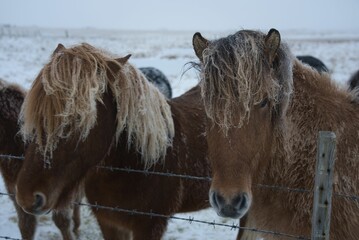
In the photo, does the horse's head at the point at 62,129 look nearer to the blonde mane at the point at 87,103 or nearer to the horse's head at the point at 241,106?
the blonde mane at the point at 87,103

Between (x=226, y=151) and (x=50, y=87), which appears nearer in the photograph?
(x=226, y=151)

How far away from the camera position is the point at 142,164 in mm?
3193

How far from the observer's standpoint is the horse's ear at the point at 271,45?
7.48 feet

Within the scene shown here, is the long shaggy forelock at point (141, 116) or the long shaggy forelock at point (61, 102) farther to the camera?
the long shaggy forelock at point (141, 116)

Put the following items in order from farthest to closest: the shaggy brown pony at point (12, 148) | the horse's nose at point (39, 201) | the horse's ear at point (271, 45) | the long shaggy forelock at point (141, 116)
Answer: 1. the shaggy brown pony at point (12, 148)
2. the long shaggy forelock at point (141, 116)
3. the horse's nose at point (39, 201)
4. the horse's ear at point (271, 45)

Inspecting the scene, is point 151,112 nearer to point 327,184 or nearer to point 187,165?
point 187,165

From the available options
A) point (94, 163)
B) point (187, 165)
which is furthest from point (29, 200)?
point (187, 165)

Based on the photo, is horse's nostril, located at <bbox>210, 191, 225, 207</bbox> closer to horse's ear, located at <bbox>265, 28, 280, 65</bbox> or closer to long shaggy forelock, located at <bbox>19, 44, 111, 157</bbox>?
horse's ear, located at <bbox>265, 28, 280, 65</bbox>

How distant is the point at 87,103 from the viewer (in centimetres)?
259

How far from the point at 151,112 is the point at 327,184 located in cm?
169

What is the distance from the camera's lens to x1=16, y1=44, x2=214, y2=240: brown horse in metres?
2.53

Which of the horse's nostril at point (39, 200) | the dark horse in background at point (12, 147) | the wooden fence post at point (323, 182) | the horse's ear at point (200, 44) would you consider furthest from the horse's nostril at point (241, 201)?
the dark horse in background at point (12, 147)

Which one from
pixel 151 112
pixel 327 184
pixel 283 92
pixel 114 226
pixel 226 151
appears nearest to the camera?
pixel 327 184

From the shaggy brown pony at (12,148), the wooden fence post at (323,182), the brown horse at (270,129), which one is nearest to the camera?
the wooden fence post at (323,182)
